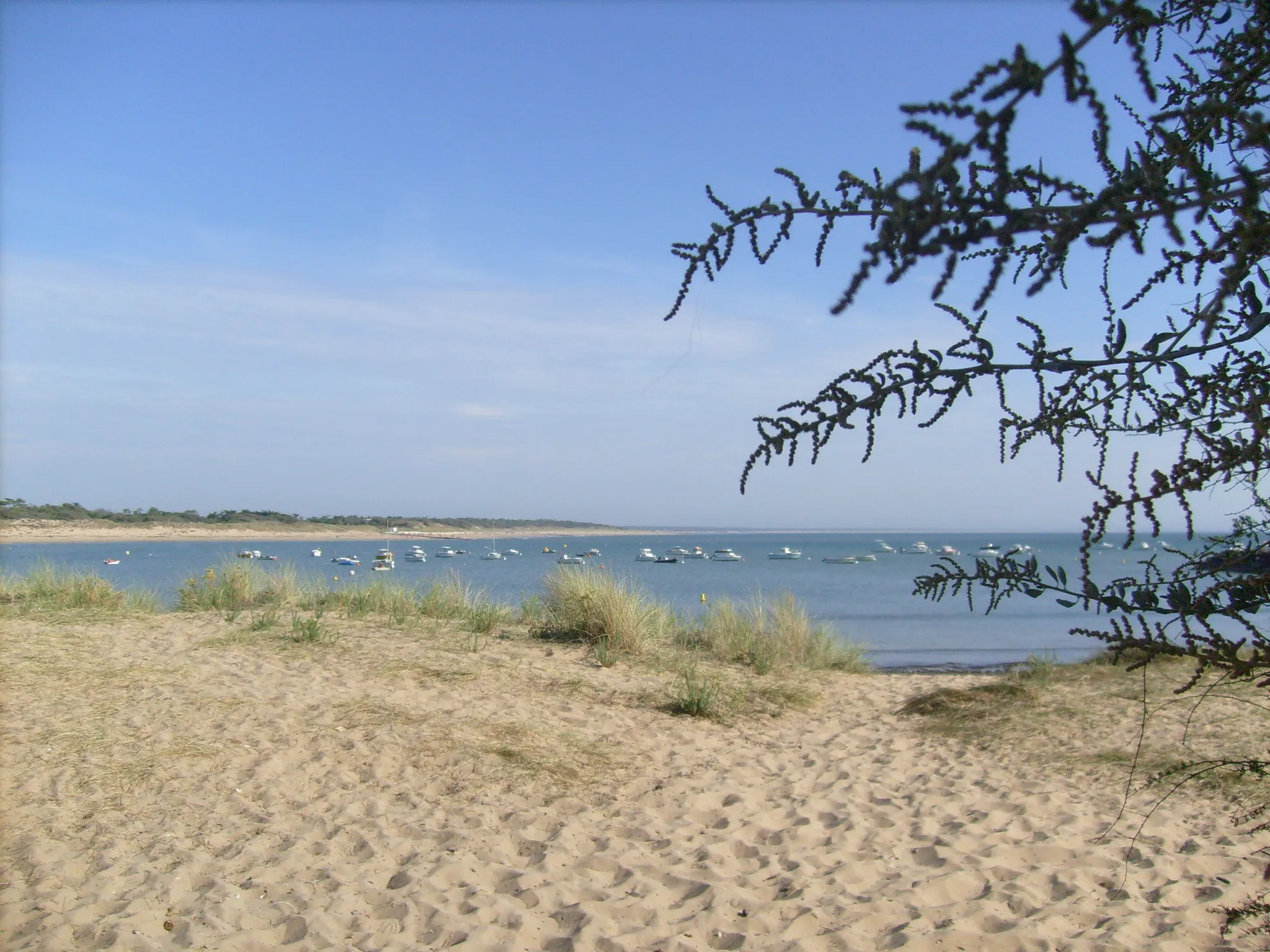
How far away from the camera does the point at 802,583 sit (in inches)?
1726

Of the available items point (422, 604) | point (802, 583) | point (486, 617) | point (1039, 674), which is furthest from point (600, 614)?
point (802, 583)

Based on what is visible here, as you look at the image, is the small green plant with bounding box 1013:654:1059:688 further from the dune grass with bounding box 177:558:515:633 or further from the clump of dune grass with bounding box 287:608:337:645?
the clump of dune grass with bounding box 287:608:337:645

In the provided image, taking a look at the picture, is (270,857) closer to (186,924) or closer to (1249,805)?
(186,924)

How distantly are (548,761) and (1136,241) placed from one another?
19.3 ft

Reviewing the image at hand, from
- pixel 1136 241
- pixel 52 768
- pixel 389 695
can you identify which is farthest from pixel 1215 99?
pixel 389 695

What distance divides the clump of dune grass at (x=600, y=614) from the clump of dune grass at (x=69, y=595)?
528 centimetres

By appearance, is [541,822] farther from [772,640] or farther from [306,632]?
[772,640]

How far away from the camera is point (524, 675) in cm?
922

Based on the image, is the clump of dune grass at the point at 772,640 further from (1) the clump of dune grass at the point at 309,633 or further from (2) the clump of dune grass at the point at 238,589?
(2) the clump of dune grass at the point at 238,589

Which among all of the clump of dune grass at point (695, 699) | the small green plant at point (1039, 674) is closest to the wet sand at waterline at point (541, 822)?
the clump of dune grass at point (695, 699)

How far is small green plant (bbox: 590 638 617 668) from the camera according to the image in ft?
33.6

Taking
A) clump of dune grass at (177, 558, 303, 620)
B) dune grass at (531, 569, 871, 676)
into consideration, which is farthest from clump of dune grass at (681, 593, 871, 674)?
clump of dune grass at (177, 558, 303, 620)

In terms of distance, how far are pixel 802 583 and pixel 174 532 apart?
51.2 meters

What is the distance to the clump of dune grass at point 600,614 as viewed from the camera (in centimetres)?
1109
